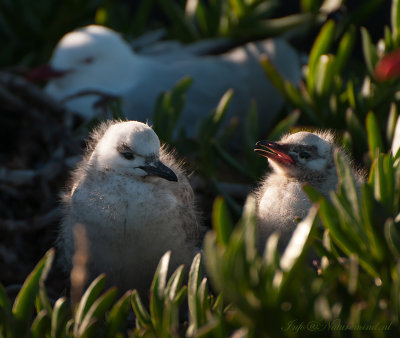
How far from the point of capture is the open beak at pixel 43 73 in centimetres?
416

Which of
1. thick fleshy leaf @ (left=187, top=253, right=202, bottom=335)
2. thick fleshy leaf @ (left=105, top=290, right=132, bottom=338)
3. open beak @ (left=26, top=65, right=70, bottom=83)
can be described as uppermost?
thick fleshy leaf @ (left=187, top=253, right=202, bottom=335)

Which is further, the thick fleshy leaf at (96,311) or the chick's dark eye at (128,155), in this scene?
the chick's dark eye at (128,155)

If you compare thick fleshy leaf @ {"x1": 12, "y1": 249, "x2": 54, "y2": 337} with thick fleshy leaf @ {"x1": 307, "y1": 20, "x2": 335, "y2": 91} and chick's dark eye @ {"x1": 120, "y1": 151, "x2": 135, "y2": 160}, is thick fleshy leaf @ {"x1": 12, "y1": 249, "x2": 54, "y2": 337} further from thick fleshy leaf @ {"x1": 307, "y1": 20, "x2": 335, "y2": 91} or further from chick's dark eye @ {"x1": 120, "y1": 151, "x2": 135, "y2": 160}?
thick fleshy leaf @ {"x1": 307, "y1": 20, "x2": 335, "y2": 91}

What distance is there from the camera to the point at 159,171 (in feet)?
7.45

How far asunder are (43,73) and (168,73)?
91cm

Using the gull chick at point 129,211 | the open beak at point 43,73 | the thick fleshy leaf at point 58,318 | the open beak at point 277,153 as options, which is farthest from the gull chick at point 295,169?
the open beak at point 43,73

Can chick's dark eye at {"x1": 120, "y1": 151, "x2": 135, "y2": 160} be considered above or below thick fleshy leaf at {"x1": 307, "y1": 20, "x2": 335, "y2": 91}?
above

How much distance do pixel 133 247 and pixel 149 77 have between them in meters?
2.59

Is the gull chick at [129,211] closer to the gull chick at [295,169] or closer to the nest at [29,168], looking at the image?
the gull chick at [295,169]

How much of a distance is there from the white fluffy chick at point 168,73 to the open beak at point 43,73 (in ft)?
0.03

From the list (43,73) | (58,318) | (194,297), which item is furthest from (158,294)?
(43,73)

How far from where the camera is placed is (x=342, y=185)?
1744mm

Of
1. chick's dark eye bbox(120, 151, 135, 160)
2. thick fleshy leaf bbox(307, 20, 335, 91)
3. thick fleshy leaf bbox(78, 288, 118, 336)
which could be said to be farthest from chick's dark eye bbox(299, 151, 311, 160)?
thick fleshy leaf bbox(78, 288, 118, 336)

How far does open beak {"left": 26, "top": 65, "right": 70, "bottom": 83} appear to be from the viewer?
416 centimetres
